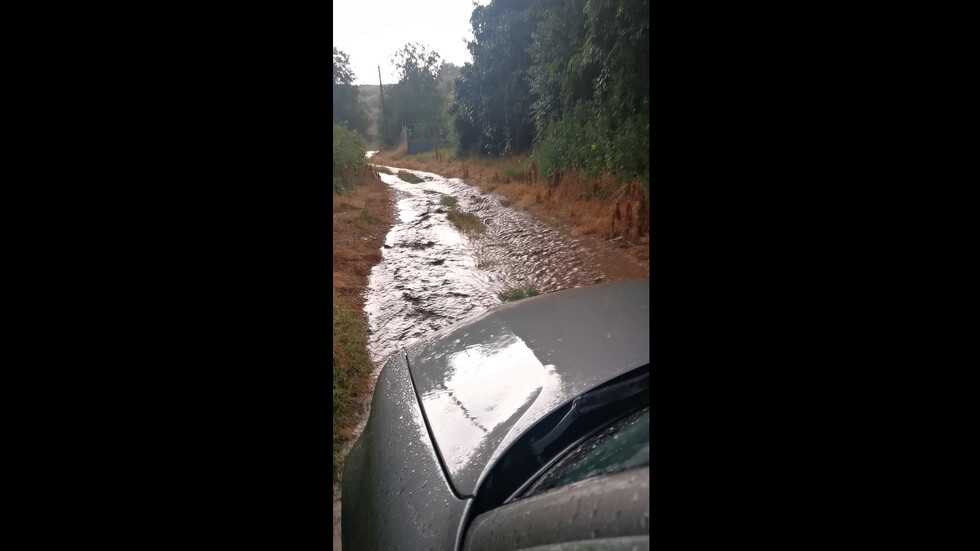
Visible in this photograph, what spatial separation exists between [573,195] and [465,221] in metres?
0.25

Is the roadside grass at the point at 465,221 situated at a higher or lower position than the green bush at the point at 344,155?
lower

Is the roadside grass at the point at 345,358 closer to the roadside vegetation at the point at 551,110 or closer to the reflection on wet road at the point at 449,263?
the reflection on wet road at the point at 449,263

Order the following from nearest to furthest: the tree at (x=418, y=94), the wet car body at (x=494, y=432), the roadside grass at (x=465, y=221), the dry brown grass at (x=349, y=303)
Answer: the wet car body at (x=494, y=432) < the dry brown grass at (x=349, y=303) < the tree at (x=418, y=94) < the roadside grass at (x=465, y=221)

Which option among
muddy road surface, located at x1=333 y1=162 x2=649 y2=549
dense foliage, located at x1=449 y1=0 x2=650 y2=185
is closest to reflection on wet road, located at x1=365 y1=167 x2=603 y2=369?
muddy road surface, located at x1=333 y1=162 x2=649 y2=549

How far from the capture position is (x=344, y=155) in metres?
0.72

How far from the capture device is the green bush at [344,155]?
698 millimetres

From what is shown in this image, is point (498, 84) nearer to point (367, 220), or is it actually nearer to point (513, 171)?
point (513, 171)

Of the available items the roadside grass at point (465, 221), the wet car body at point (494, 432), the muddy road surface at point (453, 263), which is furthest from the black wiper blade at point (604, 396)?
the roadside grass at point (465, 221)

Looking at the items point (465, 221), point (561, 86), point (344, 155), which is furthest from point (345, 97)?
point (561, 86)

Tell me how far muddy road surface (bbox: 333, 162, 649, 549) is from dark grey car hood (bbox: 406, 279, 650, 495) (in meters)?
0.03

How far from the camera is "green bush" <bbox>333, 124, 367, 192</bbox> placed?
70cm
